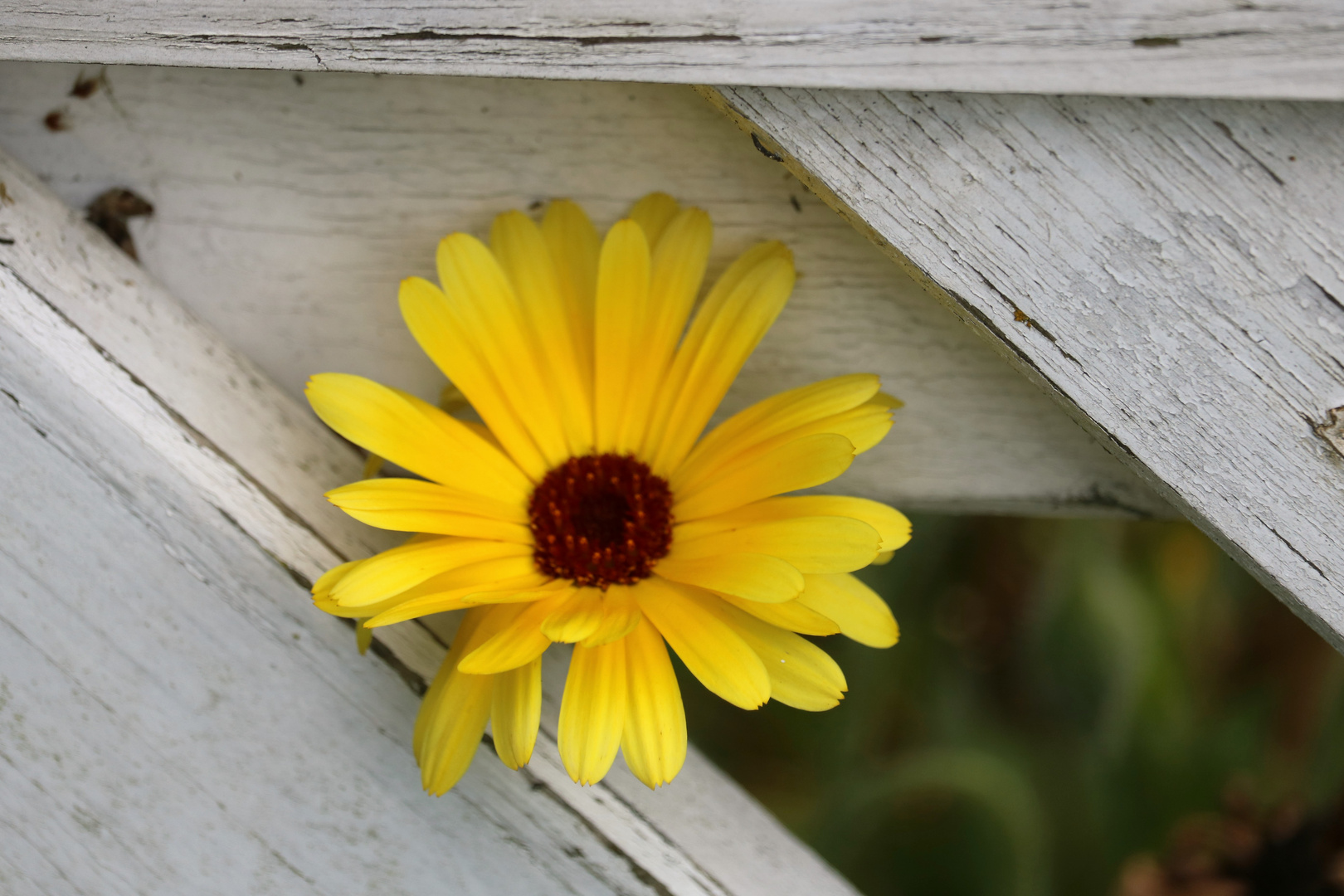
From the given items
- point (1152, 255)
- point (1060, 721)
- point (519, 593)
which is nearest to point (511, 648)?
point (519, 593)

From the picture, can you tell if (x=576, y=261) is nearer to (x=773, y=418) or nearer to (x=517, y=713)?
(x=773, y=418)

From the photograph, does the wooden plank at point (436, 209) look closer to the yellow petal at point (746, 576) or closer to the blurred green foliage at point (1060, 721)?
the yellow petal at point (746, 576)

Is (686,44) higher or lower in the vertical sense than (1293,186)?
lower

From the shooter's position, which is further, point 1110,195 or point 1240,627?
point 1240,627

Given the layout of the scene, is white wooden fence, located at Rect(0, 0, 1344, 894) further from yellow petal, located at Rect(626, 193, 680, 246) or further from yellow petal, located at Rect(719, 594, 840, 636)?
yellow petal, located at Rect(719, 594, 840, 636)

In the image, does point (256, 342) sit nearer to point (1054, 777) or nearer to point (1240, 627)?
Answer: point (1054, 777)

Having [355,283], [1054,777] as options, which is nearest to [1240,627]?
[1054,777]
